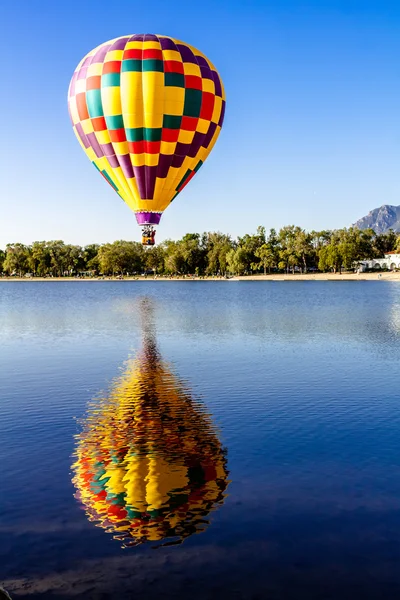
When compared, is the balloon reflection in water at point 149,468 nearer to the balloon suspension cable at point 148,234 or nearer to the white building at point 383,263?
the balloon suspension cable at point 148,234

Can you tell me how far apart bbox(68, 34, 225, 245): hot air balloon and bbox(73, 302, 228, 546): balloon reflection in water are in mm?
19427

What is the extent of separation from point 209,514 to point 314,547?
2003mm

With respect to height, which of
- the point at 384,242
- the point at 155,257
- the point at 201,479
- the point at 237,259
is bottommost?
the point at 201,479

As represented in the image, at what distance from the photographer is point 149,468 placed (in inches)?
534

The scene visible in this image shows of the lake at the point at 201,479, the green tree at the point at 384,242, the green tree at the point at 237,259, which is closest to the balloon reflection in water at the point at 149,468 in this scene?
the lake at the point at 201,479

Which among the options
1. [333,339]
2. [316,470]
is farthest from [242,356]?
[316,470]

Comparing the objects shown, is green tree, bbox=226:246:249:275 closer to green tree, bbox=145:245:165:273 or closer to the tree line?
the tree line

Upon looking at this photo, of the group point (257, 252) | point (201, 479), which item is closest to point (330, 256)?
point (257, 252)

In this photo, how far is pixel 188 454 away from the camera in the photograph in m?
14.6

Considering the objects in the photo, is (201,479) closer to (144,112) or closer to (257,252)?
(144,112)

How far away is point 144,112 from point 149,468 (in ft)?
88.5

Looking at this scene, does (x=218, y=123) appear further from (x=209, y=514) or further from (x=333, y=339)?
(x=209, y=514)

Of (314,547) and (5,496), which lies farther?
(5,496)

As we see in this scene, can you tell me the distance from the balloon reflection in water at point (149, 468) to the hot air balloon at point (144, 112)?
19427 millimetres
